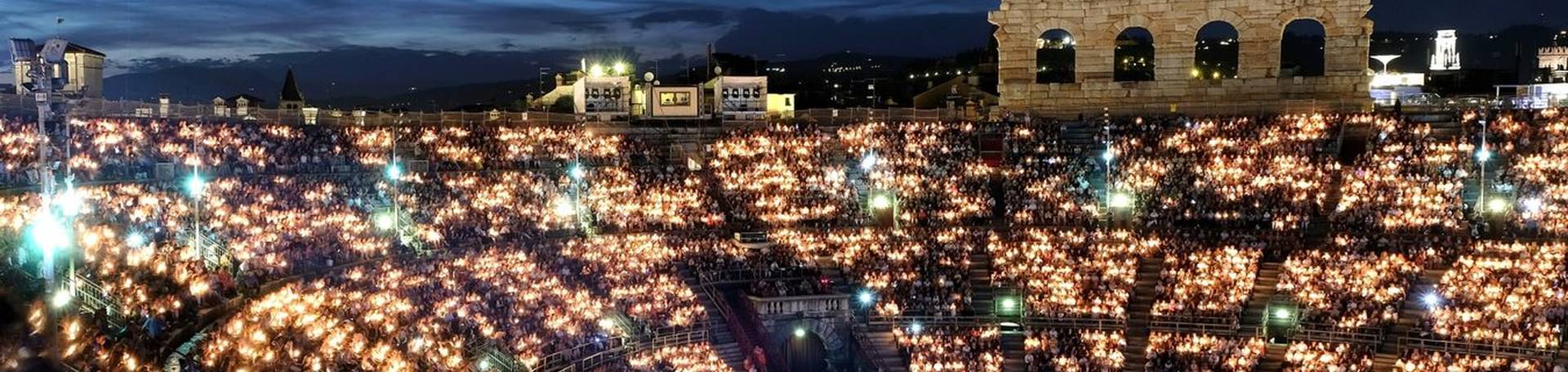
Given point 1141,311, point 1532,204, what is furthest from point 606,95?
point 1532,204

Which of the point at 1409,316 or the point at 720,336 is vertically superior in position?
the point at 1409,316

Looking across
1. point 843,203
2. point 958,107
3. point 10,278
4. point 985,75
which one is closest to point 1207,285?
point 843,203

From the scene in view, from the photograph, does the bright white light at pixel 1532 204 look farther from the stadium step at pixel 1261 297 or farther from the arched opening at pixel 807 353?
the arched opening at pixel 807 353

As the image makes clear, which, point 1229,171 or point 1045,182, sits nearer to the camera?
point 1229,171

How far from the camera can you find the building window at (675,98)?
54281 millimetres

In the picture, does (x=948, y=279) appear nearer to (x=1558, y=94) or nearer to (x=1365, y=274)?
(x=1365, y=274)

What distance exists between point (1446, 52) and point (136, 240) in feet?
262

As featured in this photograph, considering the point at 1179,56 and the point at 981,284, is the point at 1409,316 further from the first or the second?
the point at 1179,56

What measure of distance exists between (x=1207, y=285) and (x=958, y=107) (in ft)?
50.4

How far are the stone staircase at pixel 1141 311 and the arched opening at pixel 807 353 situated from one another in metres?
8.07

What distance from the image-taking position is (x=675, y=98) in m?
54.4

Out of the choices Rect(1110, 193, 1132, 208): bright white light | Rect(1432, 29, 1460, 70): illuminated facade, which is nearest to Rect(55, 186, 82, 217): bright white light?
Rect(1110, 193, 1132, 208): bright white light

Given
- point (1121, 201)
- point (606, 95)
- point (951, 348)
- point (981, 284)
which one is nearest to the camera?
point (951, 348)

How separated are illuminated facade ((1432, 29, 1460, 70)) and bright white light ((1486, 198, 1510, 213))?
50129 mm
